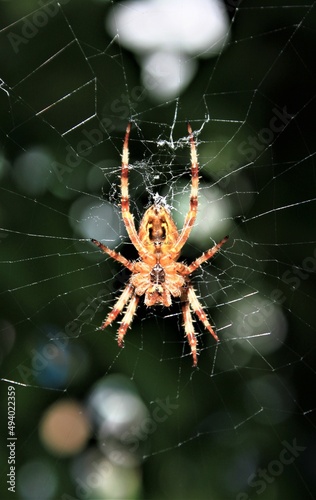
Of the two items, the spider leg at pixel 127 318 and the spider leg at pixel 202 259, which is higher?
the spider leg at pixel 202 259

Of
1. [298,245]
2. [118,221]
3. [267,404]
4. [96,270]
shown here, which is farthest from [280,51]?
[267,404]

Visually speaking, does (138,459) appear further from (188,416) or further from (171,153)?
(171,153)

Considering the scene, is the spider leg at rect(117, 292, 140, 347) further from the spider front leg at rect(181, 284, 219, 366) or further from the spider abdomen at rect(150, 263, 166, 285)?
the spider front leg at rect(181, 284, 219, 366)
